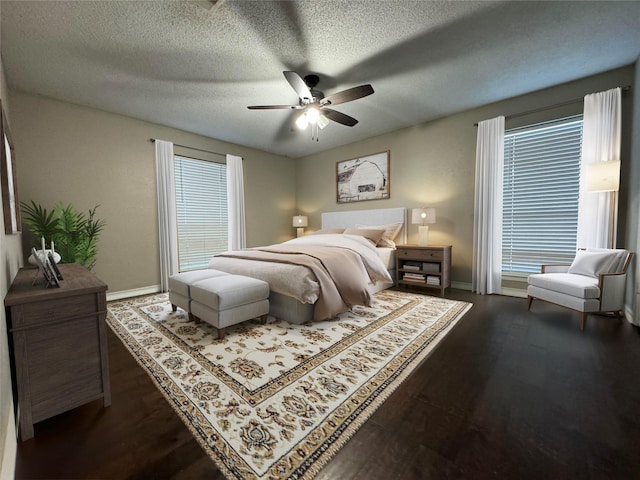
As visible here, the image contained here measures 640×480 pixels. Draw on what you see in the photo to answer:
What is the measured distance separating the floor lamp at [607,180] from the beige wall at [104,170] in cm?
561

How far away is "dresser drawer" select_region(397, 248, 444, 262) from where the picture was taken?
3.82 m

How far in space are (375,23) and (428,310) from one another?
9.85ft

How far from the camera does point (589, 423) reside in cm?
134

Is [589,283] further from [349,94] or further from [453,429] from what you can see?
[349,94]

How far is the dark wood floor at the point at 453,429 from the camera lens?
1102mm

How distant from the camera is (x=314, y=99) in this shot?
2787 millimetres

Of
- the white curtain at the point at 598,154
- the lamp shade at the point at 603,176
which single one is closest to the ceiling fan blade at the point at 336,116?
the lamp shade at the point at 603,176

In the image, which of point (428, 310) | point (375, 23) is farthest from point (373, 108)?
point (428, 310)

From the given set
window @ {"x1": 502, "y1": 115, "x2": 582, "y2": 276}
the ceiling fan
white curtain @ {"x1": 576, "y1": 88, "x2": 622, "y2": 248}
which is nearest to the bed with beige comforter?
the ceiling fan

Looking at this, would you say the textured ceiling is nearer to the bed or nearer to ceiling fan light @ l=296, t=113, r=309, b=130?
ceiling fan light @ l=296, t=113, r=309, b=130

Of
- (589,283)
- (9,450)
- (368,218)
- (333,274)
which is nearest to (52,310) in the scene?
(9,450)

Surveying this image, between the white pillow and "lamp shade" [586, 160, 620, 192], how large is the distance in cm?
70

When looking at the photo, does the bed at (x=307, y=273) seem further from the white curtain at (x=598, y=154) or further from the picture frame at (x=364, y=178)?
the white curtain at (x=598, y=154)

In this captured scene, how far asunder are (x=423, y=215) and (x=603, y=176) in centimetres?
195
